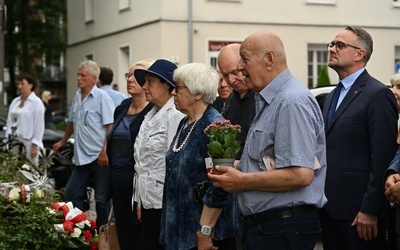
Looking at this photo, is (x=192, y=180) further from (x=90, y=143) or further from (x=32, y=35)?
(x=32, y=35)

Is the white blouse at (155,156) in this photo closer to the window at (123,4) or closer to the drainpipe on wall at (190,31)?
the drainpipe on wall at (190,31)

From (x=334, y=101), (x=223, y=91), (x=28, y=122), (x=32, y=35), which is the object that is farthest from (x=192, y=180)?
(x=32, y=35)

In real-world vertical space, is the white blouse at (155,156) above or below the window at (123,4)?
below

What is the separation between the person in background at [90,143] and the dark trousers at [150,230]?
2.95m

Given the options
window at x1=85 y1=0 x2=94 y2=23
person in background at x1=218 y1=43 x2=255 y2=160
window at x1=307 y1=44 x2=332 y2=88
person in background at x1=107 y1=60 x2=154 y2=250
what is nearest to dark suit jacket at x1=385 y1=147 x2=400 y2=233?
person in background at x1=218 y1=43 x2=255 y2=160

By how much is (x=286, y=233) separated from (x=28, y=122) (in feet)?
31.7

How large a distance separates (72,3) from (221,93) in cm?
2819

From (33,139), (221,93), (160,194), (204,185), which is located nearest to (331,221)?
(204,185)

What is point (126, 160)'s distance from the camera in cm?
767

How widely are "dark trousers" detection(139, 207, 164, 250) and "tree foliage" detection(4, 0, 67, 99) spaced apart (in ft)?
115

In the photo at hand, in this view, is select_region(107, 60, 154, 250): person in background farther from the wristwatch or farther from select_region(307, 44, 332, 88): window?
select_region(307, 44, 332, 88): window

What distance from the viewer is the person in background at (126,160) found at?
296 inches

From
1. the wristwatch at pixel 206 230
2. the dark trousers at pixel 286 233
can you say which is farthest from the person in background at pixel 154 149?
the dark trousers at pixel 286 233

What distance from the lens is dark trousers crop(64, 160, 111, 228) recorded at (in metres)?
9.67
